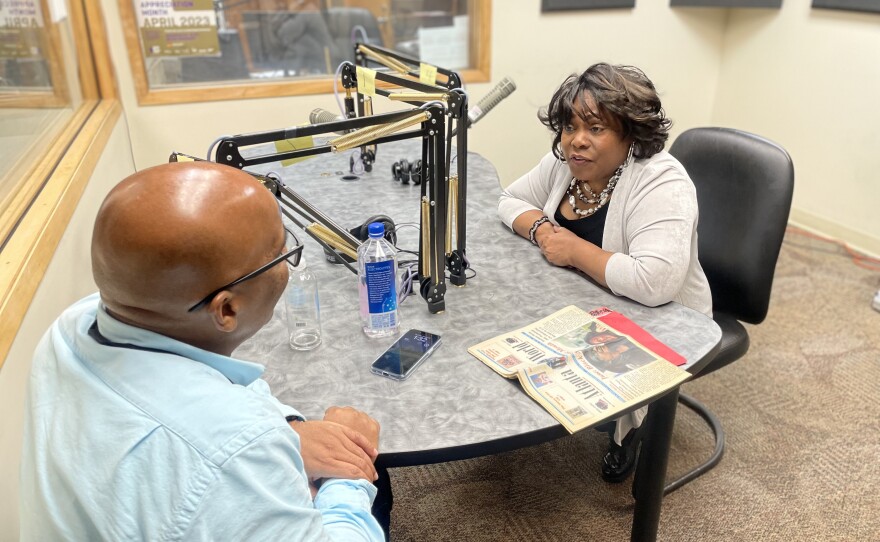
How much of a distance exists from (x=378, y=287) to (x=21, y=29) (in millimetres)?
1567

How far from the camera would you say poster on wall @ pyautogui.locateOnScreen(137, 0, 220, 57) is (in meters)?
2.77

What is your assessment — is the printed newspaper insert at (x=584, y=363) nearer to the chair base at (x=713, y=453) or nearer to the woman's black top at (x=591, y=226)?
the woman's black top at (x=591, y=226)

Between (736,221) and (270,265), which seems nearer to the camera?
(270,265)

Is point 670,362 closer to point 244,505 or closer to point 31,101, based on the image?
point 244,505

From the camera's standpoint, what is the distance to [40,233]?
4.21 feet

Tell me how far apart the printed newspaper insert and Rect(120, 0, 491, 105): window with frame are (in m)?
2.23

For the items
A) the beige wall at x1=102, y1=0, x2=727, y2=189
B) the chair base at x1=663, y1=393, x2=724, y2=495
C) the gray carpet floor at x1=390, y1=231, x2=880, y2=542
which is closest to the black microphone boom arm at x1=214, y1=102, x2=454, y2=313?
the gray carpet floor at x1=390, y1=231, x2=880, y2=542

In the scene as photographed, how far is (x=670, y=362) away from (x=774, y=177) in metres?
0.79

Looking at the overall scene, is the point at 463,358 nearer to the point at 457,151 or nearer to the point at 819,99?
the point at 457,151

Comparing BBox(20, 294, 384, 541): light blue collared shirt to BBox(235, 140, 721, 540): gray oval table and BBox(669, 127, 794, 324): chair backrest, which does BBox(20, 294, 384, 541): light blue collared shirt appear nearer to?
BBox(235, 140, 721, 540): gray oval table

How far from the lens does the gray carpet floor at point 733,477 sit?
165 centimetres

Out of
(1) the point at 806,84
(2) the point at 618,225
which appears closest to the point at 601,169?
(2) the point at 618,225

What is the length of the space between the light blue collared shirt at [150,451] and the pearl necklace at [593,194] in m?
1.07

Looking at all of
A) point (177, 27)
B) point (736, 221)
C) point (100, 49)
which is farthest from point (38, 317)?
point (177, 27)
